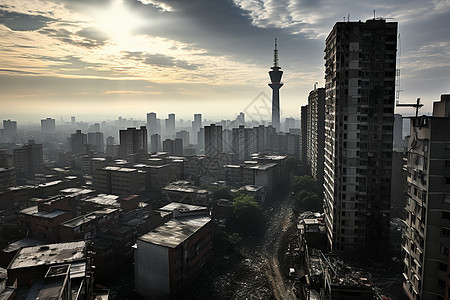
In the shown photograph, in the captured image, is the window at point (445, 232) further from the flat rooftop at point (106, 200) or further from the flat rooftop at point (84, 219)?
the flat rooftop at point (106, 200)

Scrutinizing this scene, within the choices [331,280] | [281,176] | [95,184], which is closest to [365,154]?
[331,280]

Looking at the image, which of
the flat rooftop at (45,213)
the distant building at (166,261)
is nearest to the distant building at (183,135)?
the flat rooftop at (45,213)

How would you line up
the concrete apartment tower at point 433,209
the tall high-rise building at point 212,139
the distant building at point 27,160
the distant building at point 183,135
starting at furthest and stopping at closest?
the distant building at point 183,135 → the tall high-rise building at point 212,139 → the distant building at point 27,160 → the concrete apartment tower at point 433,209

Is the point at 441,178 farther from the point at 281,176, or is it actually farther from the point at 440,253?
the point at 281,176

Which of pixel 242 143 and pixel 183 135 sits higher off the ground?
pixel 183 135

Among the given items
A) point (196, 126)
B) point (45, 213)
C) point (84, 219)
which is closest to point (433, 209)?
point (84, 219)

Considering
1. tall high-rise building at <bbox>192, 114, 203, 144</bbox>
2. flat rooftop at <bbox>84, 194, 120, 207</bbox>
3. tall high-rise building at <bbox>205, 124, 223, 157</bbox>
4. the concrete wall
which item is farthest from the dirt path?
tall high-rise building at <bbox>192, 114, 203, 144</bbox>

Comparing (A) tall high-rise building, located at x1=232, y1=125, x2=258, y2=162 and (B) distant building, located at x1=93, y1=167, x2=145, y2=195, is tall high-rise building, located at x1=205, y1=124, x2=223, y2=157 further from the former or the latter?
(B) distant building, located at x1=93, y1=167, x2=145, y2=195

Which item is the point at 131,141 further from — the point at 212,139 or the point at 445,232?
the point at 445,232
